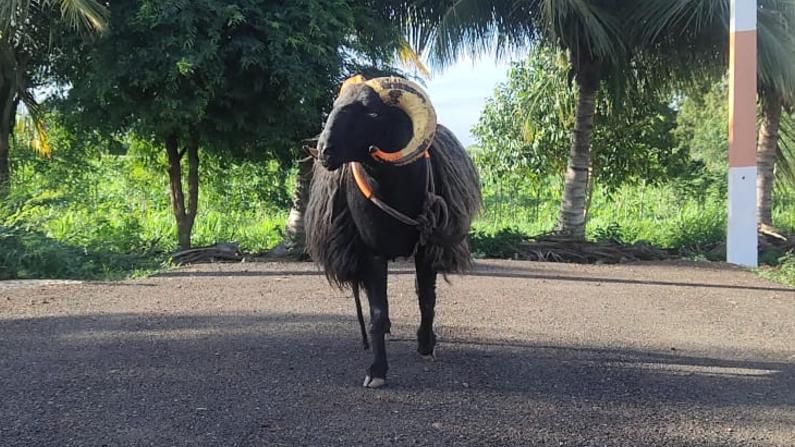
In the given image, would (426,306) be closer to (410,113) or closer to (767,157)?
(410,113)

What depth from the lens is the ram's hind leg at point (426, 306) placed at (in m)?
5.62

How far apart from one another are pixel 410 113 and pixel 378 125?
0.22 m

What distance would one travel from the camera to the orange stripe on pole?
467 inches

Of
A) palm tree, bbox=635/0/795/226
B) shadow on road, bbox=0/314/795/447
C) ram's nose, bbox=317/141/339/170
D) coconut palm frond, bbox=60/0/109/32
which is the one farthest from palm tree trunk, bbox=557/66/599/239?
ram's nose, bbox=317/141/339/170

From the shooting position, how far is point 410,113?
193 inches

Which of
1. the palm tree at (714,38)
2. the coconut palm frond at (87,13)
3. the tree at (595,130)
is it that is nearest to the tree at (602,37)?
the palm tree at (714,38)

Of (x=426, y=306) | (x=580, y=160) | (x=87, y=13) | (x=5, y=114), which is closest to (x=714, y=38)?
(x=580, y=160)

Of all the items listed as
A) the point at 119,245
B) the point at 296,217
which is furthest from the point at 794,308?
the point at 119,245

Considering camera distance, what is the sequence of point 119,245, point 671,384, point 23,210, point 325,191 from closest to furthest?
point 671,384 → point 325,191 → point 23,210 → point 119,245

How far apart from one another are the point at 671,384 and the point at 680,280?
6.15m

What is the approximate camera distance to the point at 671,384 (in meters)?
5.12

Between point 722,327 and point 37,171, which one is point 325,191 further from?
point 37,171

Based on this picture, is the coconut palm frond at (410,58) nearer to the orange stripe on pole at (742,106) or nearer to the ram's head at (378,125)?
the orange stripe on pole at (742,106)

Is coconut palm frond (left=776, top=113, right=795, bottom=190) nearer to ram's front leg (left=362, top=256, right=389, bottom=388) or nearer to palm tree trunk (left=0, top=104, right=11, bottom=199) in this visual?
ram's front leg (left=362, top=256, right=389, bottom=388)
